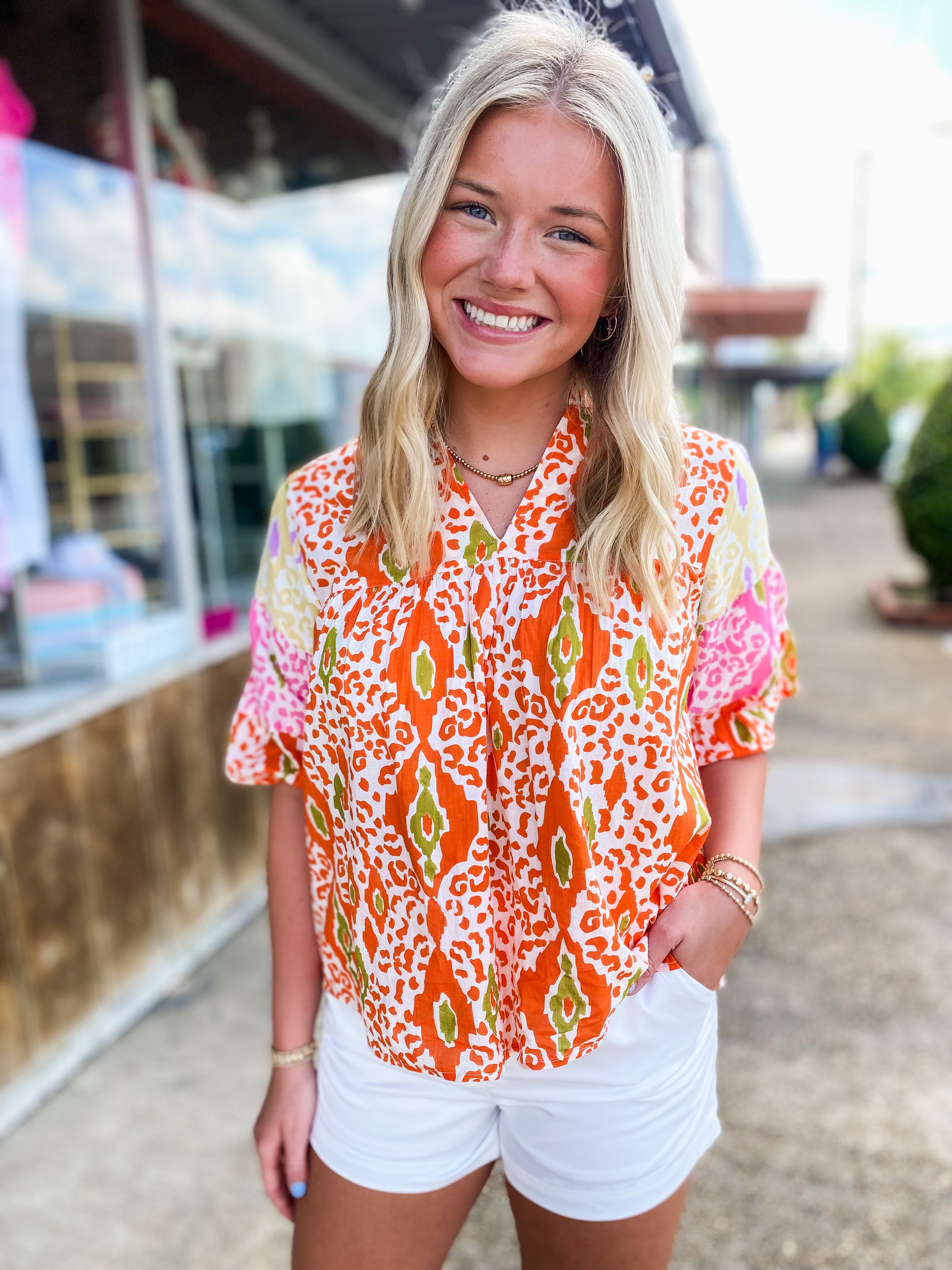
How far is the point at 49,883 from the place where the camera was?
102 inches

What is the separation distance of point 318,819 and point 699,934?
49 centimetres

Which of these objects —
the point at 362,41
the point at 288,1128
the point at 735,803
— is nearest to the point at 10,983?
the point at 288,1128

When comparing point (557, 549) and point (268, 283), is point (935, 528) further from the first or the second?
point (557, 549)

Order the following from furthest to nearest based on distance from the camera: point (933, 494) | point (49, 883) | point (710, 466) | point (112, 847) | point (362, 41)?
point (933, 494) < point (362, 41) < point (112, 847) < point (49, 883) < point (710, 466)

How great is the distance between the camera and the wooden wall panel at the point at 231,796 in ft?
10.9

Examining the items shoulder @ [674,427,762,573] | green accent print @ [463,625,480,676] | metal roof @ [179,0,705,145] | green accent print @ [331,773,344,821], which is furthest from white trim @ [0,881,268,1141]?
metal roof @ [179,0,705,145]

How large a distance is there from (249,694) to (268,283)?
11.0 ft

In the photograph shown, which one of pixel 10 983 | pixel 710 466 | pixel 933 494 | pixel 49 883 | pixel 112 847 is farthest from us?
pixel 933 494

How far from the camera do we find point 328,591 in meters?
1.22

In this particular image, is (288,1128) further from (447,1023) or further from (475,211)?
(475,211)

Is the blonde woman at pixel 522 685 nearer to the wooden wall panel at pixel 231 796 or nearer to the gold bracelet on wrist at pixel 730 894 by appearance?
the gold bracelet on wrist at pixel 730 894

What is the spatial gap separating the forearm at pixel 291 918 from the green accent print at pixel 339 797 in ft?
0.42

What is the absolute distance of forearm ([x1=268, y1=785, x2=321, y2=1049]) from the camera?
1.35 metres

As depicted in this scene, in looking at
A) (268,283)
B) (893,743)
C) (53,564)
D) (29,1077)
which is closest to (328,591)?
(29,1077)
